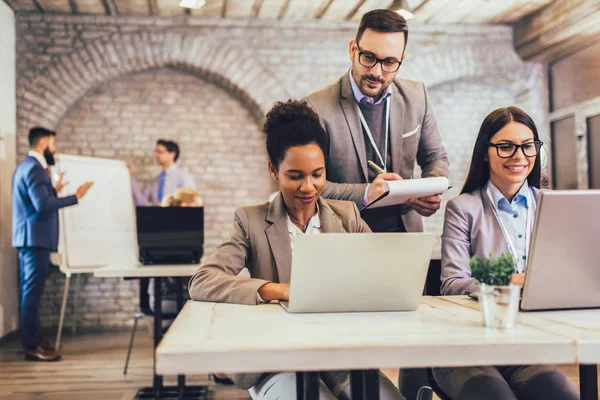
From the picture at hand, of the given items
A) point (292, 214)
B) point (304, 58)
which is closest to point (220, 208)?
point (304, 58)

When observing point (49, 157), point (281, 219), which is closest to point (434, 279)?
point (281, 219)

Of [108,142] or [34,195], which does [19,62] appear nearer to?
[108,142]

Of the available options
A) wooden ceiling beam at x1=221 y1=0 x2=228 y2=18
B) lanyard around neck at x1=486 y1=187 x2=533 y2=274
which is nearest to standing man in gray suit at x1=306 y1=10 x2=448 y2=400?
lanyard around neck at x1=486 y1=187 x2=533 y2=274

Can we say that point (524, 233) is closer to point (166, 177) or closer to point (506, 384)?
point (506, 384)

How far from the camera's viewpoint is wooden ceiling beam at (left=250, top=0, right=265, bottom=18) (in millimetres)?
5871

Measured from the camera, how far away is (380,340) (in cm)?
113

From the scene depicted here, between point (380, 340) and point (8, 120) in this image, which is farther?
point (8, 120)

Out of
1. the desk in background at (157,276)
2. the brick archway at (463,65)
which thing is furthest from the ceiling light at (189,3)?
the desk in background at (157,276)

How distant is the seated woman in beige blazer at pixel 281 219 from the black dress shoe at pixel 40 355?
3508 mm

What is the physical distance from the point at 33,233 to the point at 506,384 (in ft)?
13.9

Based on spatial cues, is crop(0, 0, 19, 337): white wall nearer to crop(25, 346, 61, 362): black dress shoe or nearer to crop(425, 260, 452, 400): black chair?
crop(25, 346, 61, 362): black dress shoe

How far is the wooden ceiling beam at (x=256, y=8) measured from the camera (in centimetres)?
587

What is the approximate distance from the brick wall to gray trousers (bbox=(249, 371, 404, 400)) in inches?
196

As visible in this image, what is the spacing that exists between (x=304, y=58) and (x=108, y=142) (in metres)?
2.19
